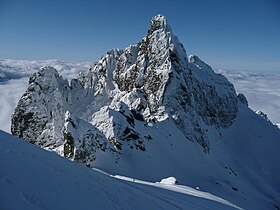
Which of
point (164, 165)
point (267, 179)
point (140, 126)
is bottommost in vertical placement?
point (267, 179)

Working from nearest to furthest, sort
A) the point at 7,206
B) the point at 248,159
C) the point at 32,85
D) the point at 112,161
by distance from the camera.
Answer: the point at 7,206
the point at 112,161
the point at 32,85
the point at 248,159

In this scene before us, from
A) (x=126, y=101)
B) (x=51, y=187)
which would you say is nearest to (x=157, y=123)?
(x=126, y=101)

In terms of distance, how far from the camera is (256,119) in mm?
90562

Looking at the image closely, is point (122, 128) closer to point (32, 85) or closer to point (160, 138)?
point (160, 138)

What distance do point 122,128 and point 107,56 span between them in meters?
44.5

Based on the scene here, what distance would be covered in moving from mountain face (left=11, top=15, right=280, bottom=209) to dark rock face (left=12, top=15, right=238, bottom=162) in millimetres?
154

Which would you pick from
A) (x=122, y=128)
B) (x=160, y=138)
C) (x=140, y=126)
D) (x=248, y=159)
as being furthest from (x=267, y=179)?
(x=122, y=128)

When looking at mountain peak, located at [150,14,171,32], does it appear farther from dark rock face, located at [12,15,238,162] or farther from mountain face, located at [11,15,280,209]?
mountain face, located at [11,15,280,209]

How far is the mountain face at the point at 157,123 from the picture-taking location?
149 ft

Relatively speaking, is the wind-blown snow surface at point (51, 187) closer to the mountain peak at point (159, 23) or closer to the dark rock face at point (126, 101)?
the dark rock face at point (126, 101)

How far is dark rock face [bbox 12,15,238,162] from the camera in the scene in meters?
45.5

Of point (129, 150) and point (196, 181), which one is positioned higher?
point (129, 150)

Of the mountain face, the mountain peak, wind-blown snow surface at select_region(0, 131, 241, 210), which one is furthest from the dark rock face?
wind-blown snow surface at select_region(0, 131, 241, 210)

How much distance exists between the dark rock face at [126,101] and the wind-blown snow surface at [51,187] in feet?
73.8
